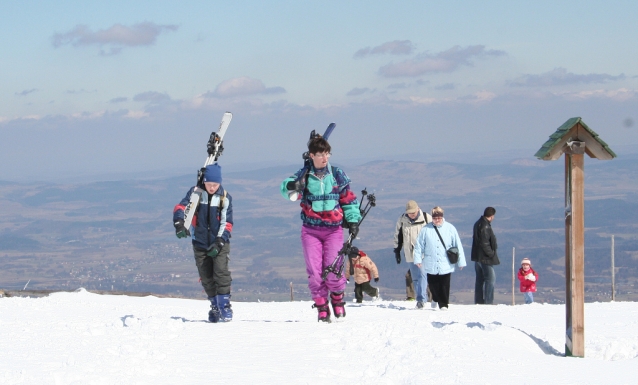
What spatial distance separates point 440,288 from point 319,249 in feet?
13.2

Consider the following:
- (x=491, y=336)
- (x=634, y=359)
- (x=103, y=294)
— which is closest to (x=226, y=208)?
(x=491, y=336)

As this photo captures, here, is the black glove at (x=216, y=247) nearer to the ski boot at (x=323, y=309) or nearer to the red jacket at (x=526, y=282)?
the ski boot at (x=323, y=309)

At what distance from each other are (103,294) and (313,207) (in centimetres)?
794

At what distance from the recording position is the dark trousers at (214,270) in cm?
1012

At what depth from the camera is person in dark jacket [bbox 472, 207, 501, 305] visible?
49.0ft

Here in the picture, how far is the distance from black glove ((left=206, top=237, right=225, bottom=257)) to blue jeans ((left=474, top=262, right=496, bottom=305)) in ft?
21.3

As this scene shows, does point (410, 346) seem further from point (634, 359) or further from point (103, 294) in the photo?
point (103, 294)

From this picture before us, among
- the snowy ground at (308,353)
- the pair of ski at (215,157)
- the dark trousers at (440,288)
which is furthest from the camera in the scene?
the dark trousers at (440,288)

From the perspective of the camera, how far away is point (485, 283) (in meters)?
15.3

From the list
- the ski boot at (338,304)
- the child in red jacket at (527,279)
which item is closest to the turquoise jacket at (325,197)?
the ski boot at (338,304)

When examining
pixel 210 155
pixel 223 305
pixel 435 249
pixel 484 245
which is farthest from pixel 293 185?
pixel 484 245

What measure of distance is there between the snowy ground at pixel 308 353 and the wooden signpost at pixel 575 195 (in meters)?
0.32

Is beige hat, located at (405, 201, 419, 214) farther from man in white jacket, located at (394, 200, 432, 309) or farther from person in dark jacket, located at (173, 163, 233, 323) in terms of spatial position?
person in dark jacket, located at (173, 163, 233, 323)

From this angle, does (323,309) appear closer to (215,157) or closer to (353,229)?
(353,229)
